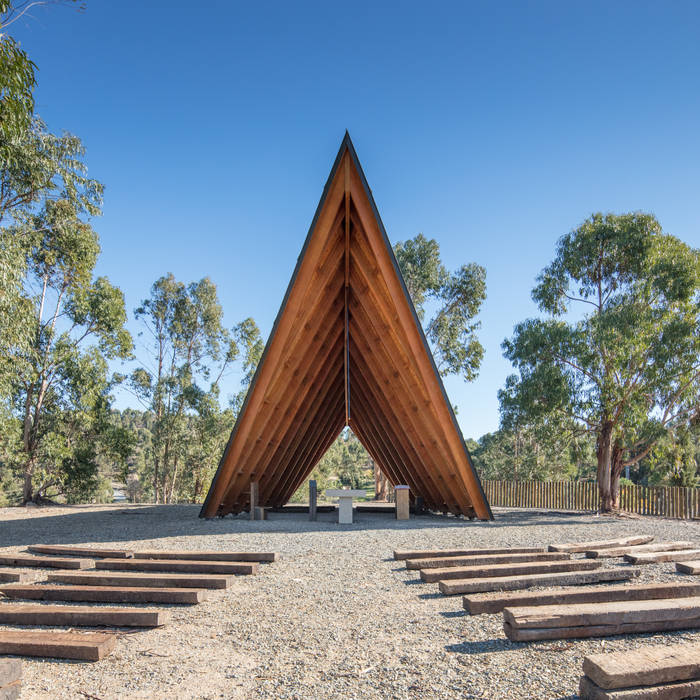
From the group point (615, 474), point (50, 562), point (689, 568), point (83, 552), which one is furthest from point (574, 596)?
point (615, 474)

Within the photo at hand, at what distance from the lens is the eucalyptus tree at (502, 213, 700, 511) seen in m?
13.5

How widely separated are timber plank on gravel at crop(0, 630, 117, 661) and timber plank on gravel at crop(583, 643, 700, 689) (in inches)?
117

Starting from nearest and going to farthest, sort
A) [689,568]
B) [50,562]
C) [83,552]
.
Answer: [689,568], [50,562], [83,552]

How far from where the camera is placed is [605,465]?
1517cm

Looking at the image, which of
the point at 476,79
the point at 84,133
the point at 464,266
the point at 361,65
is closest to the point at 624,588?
the point at 361,65

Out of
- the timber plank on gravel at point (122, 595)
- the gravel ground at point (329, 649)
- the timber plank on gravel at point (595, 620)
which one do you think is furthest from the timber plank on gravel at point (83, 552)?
the timber plank on gravel at point (595, 620)

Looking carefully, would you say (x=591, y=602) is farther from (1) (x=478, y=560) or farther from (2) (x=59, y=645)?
(2) (x=59, y=645)

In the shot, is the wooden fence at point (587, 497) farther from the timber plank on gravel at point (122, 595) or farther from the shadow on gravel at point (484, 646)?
the timber plank on gravel at point (122, 595)

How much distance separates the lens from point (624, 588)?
13.6 feet

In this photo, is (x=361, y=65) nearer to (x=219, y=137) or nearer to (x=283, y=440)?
(x=219, y=137)

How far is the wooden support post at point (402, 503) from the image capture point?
12.4m

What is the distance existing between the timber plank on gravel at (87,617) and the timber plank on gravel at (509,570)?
2722 millimetres

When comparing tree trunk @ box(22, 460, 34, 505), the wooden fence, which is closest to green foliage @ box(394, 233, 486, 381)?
the wooden fence

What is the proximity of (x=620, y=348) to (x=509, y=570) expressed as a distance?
10212 mm
